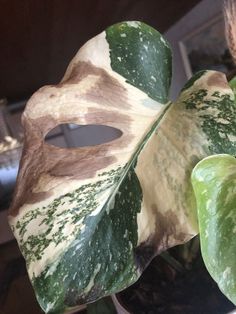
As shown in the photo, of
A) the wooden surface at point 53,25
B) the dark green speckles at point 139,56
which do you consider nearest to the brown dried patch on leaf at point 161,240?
the dark green speckles at point 139,56

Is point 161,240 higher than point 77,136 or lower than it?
higher

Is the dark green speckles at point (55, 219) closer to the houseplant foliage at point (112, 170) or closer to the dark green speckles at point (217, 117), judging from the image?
the houseplant foliage at point (112, 170)

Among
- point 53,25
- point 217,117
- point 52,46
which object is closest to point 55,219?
point 217,117

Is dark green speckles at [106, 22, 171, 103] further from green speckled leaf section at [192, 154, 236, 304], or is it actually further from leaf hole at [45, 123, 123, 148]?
leaf hole at [45, 123, 123, 148]

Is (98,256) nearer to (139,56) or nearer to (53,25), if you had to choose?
(139,56)

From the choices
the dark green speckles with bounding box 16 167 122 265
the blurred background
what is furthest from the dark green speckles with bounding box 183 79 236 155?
the blurred background

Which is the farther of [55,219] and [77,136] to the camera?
[77,136]
